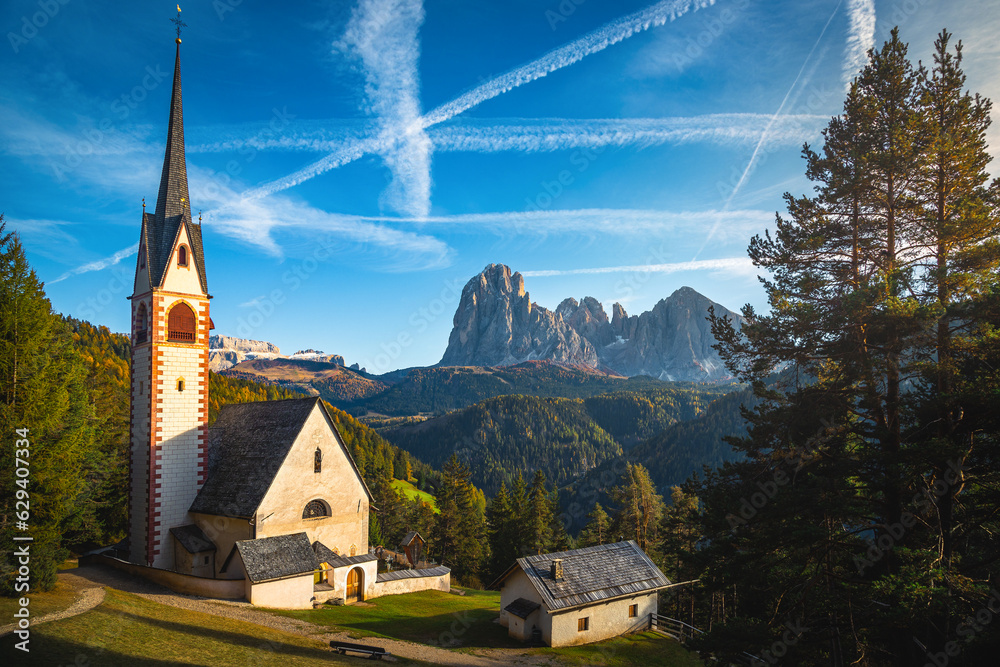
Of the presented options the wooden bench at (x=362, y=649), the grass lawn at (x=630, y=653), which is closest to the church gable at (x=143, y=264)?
the wooden bench at (x=362, y=649)

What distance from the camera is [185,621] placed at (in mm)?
19969

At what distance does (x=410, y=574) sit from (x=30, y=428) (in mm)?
22551

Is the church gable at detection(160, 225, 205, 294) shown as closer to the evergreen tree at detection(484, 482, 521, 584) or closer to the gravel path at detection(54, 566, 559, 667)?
the gravel path at detection(54, 566, 559, 667)

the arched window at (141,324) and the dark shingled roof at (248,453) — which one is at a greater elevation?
the arched window at (141,324)

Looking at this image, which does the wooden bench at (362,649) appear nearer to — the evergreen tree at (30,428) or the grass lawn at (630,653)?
the grass lawn at (630,653)

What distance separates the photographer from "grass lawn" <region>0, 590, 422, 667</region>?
47.3 feet

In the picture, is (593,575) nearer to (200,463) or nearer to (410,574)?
(410,574)

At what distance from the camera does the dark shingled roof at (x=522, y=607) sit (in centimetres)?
2634

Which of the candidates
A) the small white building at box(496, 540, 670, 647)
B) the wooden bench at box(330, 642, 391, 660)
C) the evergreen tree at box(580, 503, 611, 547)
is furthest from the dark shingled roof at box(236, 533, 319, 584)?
the evergreen tree at box(580, 503, 611, 547)

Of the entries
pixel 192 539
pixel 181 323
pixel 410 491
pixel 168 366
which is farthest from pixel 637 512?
pixel 410 491

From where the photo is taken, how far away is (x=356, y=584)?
98.8ft

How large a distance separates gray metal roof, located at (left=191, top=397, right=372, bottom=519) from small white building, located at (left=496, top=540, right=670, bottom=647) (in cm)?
1099

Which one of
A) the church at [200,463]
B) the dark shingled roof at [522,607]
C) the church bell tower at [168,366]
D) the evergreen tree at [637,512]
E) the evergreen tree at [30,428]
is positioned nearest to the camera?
the evergreen tree at [30,428]

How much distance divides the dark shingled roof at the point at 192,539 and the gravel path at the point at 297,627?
261 centimetres
